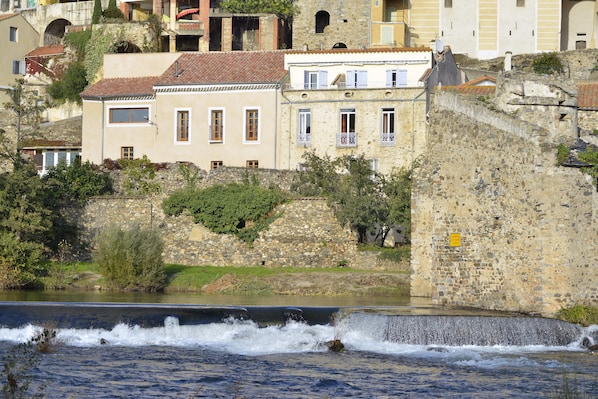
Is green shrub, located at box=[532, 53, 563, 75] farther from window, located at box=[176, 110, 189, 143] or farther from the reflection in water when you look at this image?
the reflection in water

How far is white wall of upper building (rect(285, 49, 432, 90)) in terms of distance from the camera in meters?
53.9

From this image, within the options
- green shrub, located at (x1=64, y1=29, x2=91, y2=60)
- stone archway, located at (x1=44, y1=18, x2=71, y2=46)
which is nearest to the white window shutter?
green shrub, located at (x1=64, y1=29, x2=91, y2=60)

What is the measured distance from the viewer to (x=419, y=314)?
28.8m

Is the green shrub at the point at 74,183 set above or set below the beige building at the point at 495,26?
below

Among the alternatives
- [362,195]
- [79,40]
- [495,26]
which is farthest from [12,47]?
[362,195]

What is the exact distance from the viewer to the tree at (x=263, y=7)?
6788 cm

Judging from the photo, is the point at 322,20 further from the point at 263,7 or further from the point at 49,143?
the point at 49,143

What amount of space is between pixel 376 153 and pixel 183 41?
2065cm

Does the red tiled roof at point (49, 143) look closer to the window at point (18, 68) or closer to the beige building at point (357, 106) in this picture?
the beige building at point (357, 106)

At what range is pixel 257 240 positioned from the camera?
144 ft

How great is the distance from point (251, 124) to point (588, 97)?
17009mm

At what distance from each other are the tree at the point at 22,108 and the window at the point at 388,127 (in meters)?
15.0

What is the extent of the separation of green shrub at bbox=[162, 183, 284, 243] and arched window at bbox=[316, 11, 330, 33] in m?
26.3

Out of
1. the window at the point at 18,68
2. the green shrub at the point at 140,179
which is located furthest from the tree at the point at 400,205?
the window at the point at 18,68
